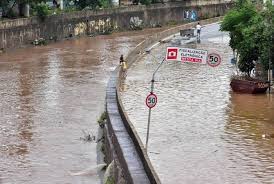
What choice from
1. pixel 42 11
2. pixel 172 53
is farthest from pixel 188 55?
pixel 42 11

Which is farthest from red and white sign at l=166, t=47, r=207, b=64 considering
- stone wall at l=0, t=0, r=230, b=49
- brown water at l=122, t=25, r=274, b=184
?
stone wall at l=0, t=0, r=230, b=49

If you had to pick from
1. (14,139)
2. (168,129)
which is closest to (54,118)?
(14,139)

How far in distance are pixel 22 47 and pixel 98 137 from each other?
30.8 metres

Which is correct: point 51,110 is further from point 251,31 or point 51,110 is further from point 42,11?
point 42,11

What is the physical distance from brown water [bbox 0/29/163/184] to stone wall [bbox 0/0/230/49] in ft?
6.19

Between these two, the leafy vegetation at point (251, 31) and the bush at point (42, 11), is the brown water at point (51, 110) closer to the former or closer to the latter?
the bush at point (42, 11)

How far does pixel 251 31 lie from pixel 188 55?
12614 millimetres

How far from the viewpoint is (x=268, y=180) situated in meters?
16.9

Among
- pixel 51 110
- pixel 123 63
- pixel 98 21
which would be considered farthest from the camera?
pixel 98 21

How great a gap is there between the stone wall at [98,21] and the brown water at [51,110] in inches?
74.3

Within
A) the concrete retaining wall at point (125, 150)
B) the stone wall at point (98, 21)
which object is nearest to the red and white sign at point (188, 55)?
the concrete retaining wall at point (125, 150)

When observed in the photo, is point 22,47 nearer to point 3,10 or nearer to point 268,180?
point 3,10

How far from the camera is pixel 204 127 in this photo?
22797 millimetres

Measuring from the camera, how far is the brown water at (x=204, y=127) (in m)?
17.8
